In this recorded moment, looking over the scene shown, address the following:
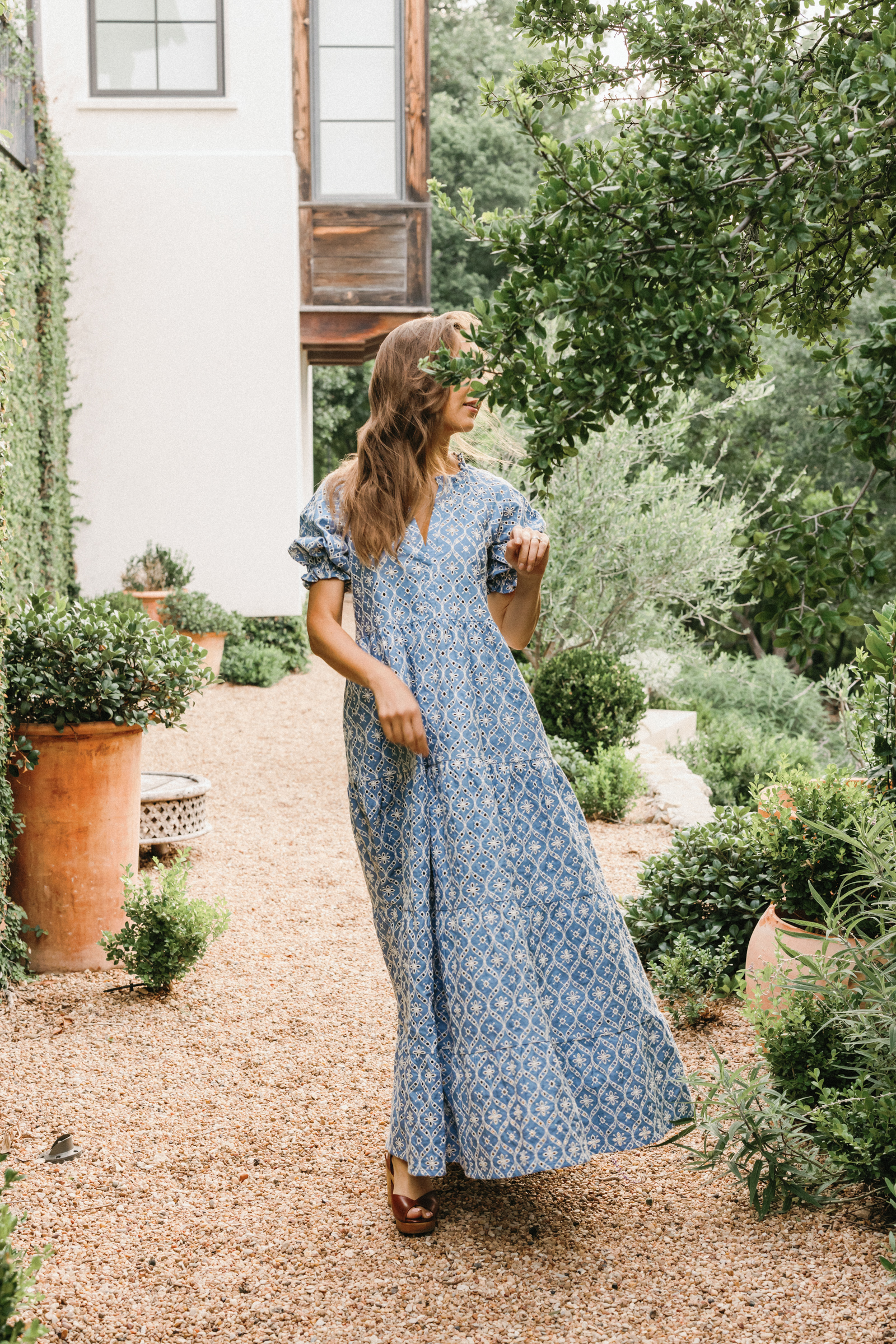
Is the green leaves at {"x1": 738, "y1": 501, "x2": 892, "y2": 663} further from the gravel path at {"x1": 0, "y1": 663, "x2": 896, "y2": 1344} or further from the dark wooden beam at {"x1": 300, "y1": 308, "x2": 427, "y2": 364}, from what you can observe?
the dark wooden beam at {"x1": 300, "y1": 308, "x2": 427, "y2": 364}

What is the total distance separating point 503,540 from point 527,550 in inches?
6.3

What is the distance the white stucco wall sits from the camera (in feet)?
32.8

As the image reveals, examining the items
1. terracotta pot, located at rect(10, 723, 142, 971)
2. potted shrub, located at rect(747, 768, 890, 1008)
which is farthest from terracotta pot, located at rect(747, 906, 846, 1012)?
terracotta pot, located at rect(10, 723, 142, 971)

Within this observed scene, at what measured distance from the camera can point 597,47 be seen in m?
2.12

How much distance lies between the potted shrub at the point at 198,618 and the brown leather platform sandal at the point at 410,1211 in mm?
Result: 7539

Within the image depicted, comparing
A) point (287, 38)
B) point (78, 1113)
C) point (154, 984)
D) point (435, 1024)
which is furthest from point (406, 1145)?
point (287, 38)

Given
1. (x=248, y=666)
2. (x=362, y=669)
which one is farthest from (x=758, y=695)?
(x=362, y=669)

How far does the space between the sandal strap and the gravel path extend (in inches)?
2.3

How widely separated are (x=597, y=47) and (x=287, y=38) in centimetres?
932

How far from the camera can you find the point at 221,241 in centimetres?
1017

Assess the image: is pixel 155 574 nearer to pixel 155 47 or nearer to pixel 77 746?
pixel 155 47

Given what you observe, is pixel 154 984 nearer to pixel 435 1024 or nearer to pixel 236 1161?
pixel 236 1161

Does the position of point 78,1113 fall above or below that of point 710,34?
below

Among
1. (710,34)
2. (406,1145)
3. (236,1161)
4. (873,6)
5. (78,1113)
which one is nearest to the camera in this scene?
(873,6)
